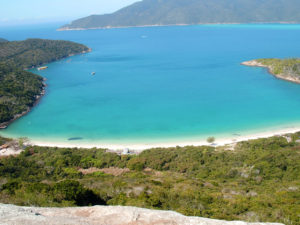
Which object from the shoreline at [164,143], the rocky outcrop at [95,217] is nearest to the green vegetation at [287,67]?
the shoreline at [164,143]

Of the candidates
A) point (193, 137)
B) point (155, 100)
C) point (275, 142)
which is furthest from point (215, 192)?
point (155, 100)

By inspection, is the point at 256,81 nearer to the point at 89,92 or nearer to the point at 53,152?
the point at 89,92

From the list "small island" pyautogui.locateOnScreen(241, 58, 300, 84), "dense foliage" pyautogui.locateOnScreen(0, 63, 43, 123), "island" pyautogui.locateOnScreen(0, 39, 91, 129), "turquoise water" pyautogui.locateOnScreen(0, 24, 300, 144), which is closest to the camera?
"turquoise water" pyautogui.locateOnScreen(0, 24, 300, 144)

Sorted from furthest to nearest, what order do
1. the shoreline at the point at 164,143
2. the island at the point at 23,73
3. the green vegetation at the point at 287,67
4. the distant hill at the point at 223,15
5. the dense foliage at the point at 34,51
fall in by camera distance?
the distant hill at the point at 223,15 → the dense foliage at the point at 34,51 → the green vegetation at the point at 287,67 → the island at the point at 23,73 → the shoreline at the point at 164,143

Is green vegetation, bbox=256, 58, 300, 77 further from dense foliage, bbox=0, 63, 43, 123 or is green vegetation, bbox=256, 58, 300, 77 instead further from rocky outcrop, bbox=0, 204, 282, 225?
rocky outcrop, bbox=0, 204, 282, 225

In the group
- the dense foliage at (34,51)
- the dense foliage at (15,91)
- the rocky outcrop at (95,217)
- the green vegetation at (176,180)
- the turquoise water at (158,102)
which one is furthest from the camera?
the dense foliage at (34,51)

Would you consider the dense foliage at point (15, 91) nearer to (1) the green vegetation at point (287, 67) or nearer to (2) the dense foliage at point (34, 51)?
(2) the dense foliage at point (34, 51)

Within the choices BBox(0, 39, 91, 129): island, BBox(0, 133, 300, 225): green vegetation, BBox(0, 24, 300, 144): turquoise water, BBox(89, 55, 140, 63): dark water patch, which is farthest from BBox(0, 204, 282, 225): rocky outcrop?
BBox(89, 55, 140, 63): dark water patch
